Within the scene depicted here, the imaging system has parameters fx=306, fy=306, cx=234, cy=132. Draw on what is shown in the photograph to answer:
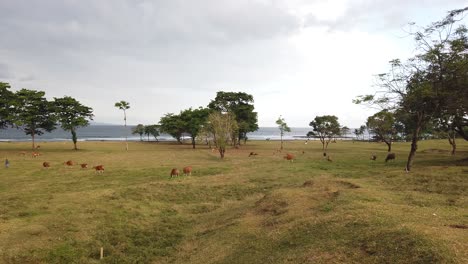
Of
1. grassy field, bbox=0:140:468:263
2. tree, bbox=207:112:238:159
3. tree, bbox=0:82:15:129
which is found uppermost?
tree, bbox=0:82:15:129

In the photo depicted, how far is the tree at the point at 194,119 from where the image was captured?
75938mm

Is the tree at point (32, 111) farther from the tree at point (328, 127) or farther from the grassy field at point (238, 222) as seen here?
the tree at point (328, 127)

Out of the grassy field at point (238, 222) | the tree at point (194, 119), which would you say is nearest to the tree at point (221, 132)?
the tree at point (194, 119)

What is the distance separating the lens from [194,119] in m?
76.6

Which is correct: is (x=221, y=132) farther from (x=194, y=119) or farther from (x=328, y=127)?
(x=328, y=127)

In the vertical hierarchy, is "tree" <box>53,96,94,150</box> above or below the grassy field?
above

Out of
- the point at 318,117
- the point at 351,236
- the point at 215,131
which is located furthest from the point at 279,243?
the point at 318,117

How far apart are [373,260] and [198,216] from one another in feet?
38.7

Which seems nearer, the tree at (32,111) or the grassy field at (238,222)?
the grassy field at (238,222)

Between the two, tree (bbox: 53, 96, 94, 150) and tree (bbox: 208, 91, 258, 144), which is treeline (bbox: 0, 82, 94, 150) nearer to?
tree (bbox: 53, 96, 94, 150)

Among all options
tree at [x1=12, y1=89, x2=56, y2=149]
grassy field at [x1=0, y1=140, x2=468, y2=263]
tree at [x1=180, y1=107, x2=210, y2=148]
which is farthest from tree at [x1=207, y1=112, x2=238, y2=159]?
tree at [x1=12, y1=89, x2=56, y2=149]

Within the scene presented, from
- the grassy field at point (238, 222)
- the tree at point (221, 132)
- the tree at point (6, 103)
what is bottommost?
the grassy field at point (238, 222)

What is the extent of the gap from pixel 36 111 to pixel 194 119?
33.3 m

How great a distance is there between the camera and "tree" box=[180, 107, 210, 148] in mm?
75938
